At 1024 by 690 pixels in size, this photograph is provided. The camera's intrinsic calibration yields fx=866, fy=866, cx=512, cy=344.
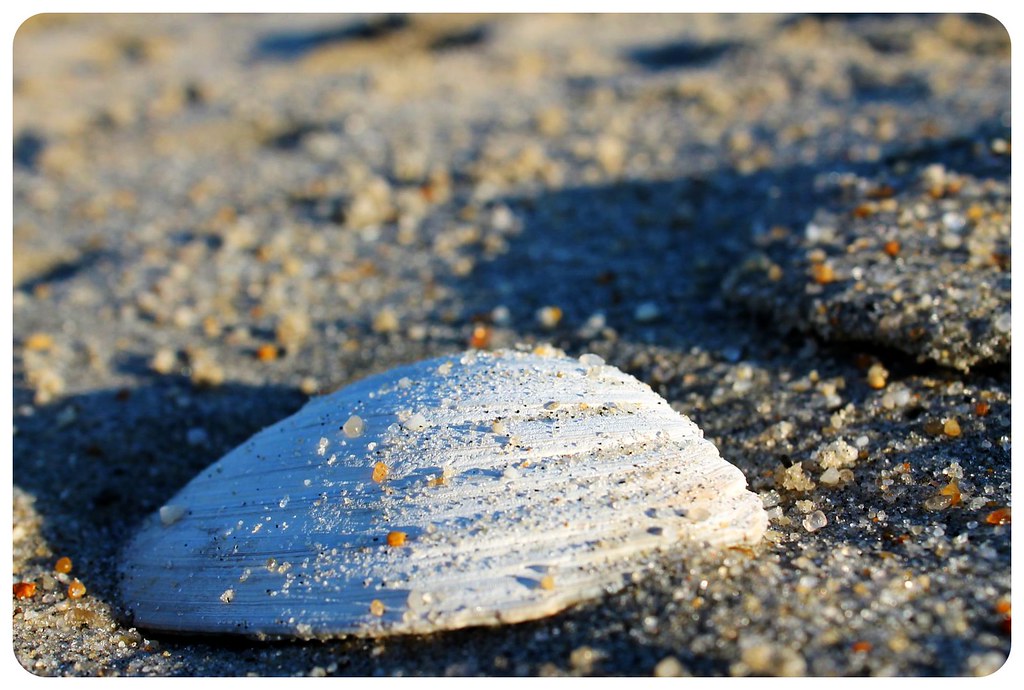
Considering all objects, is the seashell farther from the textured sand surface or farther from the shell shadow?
the shell shadow

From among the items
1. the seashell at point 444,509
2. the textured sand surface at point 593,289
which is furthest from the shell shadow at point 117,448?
the seashell at point 444,509

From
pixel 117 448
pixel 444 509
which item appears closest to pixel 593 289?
pixel 444 509

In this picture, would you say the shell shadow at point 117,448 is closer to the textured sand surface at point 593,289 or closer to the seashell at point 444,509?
the textured sand surface at point 593,289

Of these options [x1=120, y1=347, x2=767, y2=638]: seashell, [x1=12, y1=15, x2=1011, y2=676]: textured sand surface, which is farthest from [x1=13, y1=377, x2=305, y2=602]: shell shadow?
[x1=120, y1=347, x2=767, y2=638]: seashell

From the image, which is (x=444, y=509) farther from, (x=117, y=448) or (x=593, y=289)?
(x=593, y=289)

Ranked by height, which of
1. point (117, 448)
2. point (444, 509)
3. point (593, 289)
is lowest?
point (117, 448)

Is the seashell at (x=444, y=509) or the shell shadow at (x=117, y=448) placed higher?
the seashell at (x=444, y=509)

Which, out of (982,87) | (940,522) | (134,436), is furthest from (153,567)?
(982,87)

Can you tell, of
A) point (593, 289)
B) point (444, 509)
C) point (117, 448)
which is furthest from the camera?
point (593, 289)
